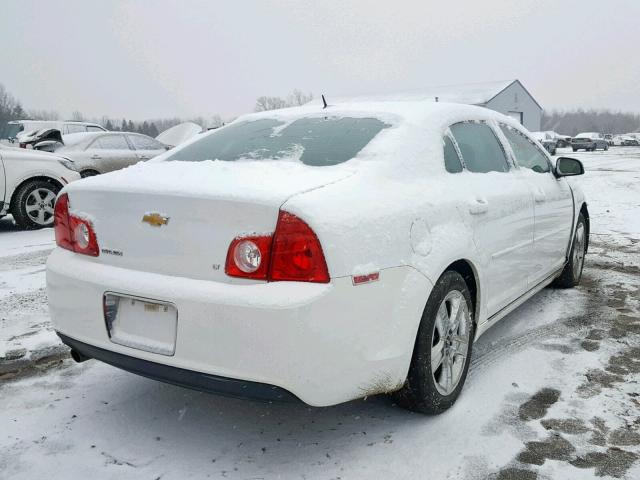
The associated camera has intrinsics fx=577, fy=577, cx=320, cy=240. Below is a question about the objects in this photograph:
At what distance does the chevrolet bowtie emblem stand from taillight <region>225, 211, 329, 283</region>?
0.40 metres

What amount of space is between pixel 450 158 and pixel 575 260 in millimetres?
2458

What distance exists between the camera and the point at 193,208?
222cm

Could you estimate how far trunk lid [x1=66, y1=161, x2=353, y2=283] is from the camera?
7.06ft

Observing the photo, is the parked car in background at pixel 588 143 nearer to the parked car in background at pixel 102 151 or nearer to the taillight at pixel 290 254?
the parked car in background at pixel 102 151

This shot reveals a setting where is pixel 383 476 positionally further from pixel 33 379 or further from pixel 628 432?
pixel 33 379

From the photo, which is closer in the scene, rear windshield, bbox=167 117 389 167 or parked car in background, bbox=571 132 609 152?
rear windshield, bbox=167 117 389 167

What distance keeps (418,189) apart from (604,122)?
142 meters

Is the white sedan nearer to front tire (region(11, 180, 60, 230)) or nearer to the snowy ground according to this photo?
the snowy ground

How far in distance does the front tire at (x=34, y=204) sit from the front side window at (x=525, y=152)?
6832 mm

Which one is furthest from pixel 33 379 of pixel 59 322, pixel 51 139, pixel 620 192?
pixel 620 192

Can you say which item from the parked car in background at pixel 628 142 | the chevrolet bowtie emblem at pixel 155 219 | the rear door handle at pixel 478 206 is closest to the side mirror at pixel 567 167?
the rear door handle at pixel 478 206

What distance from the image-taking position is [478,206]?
115 inches

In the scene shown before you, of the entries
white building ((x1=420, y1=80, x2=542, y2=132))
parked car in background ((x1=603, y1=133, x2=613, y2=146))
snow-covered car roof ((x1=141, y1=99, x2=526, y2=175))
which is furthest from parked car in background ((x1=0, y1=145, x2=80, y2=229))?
parked car in background ((x1=603, y1=133, x2=613, y2=146))

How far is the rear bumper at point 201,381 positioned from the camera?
2.11 meters
